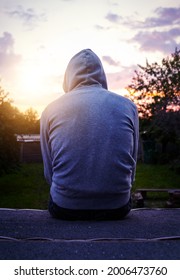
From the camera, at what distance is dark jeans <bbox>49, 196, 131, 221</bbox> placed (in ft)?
8.13

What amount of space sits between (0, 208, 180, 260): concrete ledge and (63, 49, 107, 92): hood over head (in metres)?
1.08

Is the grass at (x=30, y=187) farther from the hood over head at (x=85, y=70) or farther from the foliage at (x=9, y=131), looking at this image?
the hood over head at (x=85, y=70)

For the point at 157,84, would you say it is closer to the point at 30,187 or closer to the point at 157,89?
the point at 157,89

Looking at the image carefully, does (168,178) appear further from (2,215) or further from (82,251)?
(82,251)

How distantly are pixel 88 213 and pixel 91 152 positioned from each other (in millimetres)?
465

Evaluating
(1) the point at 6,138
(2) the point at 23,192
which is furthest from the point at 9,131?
(2) the point at 23,192

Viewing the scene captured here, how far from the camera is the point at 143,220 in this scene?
8.35 ft

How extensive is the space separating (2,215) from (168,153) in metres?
17.3

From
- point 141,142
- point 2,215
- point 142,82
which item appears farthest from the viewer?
point 142,82

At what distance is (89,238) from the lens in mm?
1957

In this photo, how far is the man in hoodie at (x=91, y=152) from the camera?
7.68ft

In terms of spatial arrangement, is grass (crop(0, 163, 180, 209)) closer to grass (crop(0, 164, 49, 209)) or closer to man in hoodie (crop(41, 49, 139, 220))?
grass (crop(0, 164, 49, 209))

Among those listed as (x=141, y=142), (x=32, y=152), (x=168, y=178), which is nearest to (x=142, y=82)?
(x=141, y=142)
